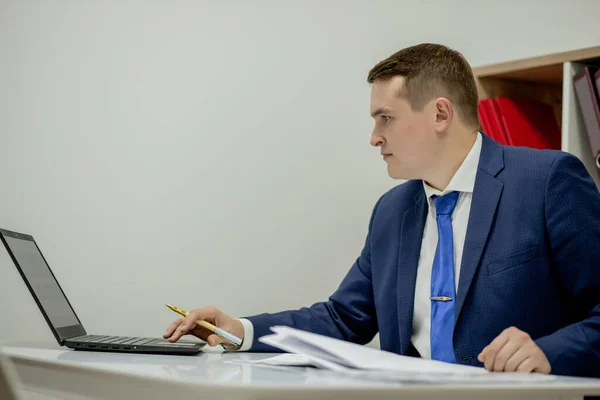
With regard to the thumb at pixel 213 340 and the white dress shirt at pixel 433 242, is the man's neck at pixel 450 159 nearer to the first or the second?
the white dress shirt at pixel 433 242

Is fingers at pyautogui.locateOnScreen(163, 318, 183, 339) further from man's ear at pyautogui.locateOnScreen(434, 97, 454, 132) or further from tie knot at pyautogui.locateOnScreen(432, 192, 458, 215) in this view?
man's ear at pyautogui.locateOnScreen(434, 97, 454, 132)

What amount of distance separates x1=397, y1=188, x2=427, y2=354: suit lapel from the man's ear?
0.18m

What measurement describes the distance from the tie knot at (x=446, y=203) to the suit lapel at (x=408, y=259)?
Answer: 0.23 ft

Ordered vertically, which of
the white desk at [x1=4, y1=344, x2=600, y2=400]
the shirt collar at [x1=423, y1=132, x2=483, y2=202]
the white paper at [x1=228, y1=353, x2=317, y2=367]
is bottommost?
the white paper at [x1=228, y1=353, x2=317, y2=367]

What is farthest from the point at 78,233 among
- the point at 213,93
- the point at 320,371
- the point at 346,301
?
the point at 320,371

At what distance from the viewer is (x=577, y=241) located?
4.43 ft

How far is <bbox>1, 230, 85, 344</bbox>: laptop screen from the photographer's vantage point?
4.64 feet

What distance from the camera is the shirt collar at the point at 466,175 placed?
1562 millimetres

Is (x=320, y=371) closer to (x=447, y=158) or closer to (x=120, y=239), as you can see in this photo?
(x=447, y=158)

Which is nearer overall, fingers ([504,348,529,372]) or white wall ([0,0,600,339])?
fingers ([504,348,529,372])

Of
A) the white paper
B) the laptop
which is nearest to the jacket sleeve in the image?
the white paper

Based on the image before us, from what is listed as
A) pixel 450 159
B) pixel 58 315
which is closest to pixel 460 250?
pixel 450 159

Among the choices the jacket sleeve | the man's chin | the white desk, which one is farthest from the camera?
the man's chin

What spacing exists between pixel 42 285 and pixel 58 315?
8 cm
